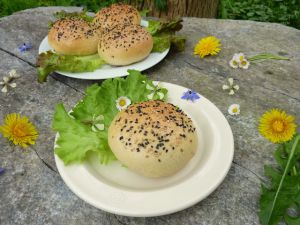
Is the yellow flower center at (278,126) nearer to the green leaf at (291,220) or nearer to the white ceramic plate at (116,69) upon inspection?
the green leaf at (291,220)

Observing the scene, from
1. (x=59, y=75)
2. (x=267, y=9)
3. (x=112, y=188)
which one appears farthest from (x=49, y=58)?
(x=267, y=9)

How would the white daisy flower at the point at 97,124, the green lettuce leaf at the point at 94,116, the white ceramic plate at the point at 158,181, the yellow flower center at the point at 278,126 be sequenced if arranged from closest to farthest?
1. the white ceramic plate at the point at 158,181
2. the green lettuce leaf at the point at 94,116
3. the white daisy flower at the point at 97,124
4. the yellow flower center at the point at 278,126

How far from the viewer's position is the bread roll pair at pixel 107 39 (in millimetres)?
2744

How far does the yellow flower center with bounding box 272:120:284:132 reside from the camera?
2.17 metres

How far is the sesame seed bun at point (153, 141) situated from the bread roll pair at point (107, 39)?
0.96 meters

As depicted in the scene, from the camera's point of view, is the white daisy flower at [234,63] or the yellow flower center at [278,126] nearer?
the yellow flower center at [278,126]

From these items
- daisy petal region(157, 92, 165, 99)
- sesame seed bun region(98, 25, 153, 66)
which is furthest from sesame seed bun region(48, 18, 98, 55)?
daisy petal region(157, 92, 165, 99)

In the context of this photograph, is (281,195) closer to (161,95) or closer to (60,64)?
(161,95)

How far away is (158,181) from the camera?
1.81 m

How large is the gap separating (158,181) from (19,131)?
956 mm

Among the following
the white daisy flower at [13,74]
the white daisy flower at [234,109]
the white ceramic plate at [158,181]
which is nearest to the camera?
the white ceramic plate at [158,181]

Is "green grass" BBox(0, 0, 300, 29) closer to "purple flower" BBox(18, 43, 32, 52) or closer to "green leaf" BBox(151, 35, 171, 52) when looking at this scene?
"purple flower" BBox(18, 43, 32, 52)

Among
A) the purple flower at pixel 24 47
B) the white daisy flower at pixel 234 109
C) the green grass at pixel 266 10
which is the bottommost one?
the green grass at pixel 266 10

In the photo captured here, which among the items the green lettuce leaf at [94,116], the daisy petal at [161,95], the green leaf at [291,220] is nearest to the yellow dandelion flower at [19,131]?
the green lettuce leaf at [94,116]
